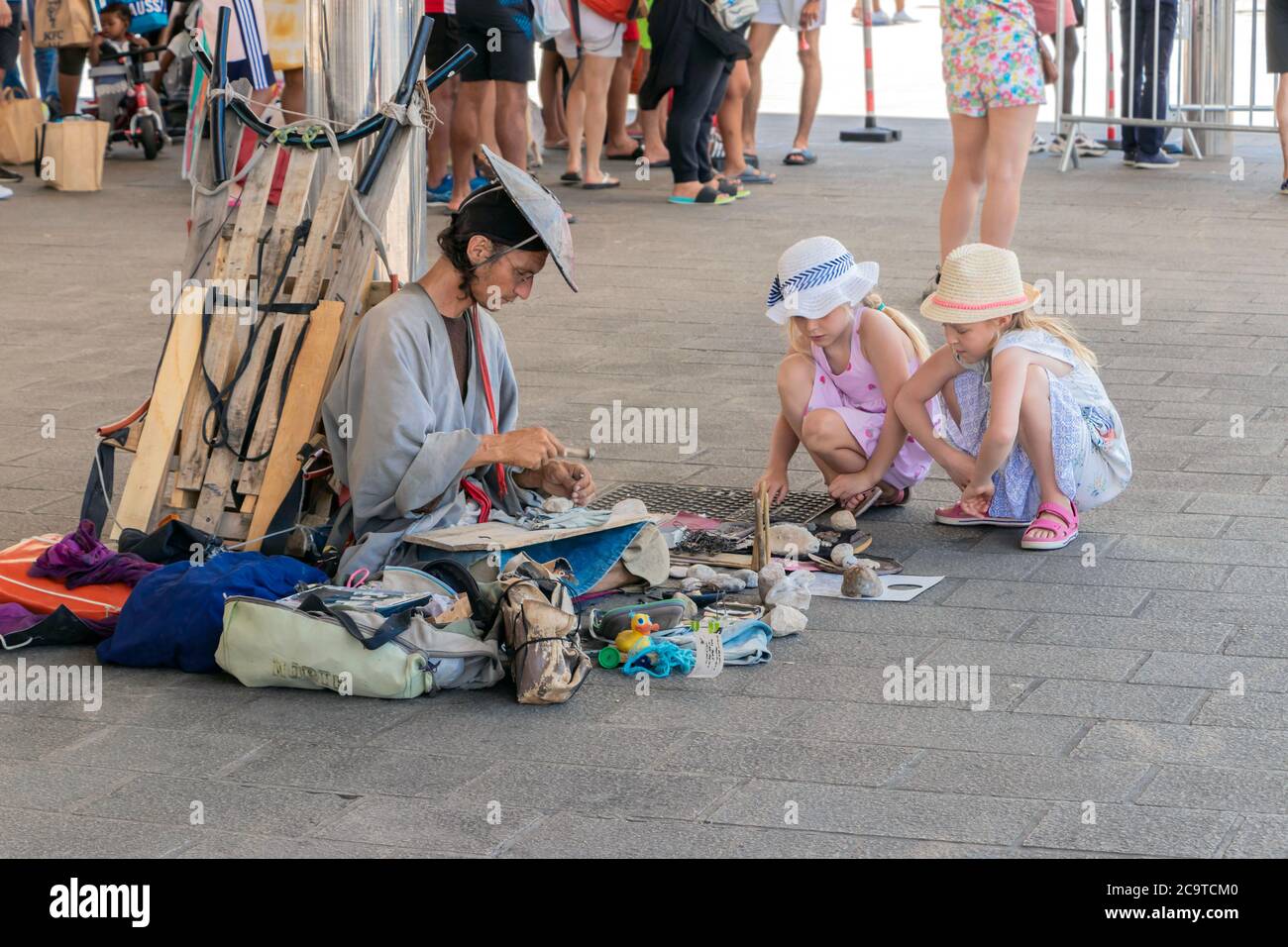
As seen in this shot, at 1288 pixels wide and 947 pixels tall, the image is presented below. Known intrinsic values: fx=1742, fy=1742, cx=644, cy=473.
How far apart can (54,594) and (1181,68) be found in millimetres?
8988

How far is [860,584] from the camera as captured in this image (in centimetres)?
392

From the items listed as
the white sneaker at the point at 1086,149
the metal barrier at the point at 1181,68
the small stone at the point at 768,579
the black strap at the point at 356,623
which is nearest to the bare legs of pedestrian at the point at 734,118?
the metal barrier at the point at 1181,68

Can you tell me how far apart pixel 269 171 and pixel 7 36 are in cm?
654

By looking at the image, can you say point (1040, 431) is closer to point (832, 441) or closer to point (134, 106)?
point (832, 441)

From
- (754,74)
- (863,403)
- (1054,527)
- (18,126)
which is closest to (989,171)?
(863,403)

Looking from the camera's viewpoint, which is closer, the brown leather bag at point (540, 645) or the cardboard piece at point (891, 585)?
the brown leather bag at point (540, 645)

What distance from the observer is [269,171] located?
13.9ft

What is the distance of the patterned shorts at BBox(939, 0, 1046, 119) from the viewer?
6160mm

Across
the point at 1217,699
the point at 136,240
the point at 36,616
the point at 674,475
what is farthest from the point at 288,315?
the point at 136,240

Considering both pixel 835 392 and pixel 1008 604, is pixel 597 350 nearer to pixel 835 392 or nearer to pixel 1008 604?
pixel 835 392

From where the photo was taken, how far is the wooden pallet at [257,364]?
4066 mm

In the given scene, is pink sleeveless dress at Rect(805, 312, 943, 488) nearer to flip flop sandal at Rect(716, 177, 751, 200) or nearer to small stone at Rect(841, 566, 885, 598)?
small stone at Rect(841, 566, 885, 598)

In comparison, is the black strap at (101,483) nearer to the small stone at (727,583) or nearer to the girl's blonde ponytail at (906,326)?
the small stone at (727,583)

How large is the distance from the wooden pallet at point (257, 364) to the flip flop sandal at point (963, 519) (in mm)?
1552
